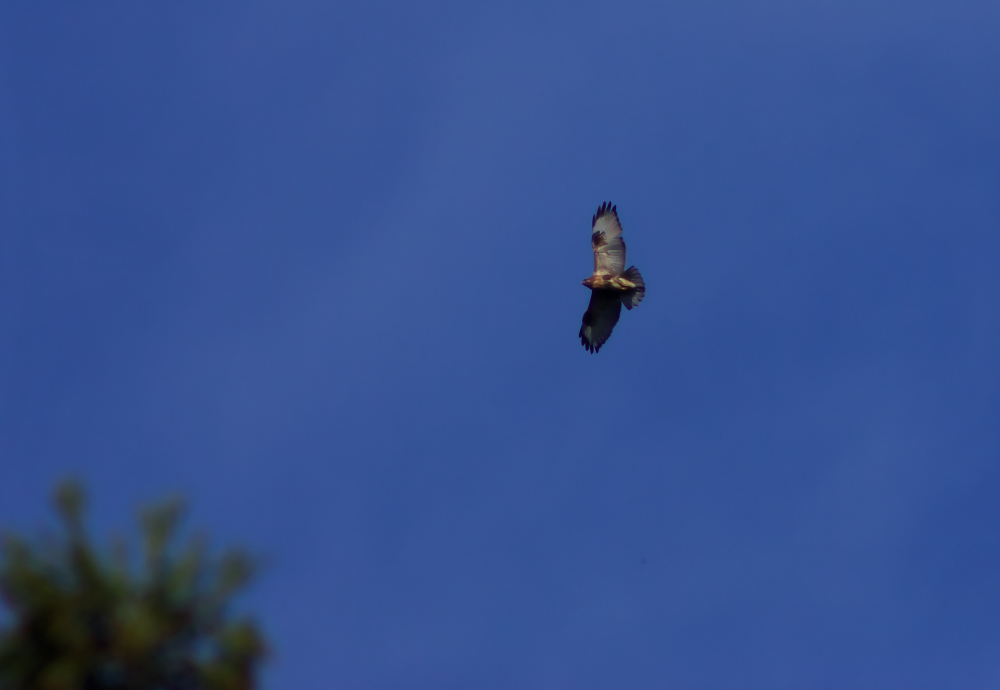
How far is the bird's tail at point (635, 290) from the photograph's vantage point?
39125mm

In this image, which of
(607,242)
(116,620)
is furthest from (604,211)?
(116,620)

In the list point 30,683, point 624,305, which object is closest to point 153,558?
point 30,683

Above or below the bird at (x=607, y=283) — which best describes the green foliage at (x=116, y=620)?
below

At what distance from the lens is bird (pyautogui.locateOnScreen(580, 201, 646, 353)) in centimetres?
3916

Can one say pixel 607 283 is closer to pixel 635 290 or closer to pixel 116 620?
pixel 635 290

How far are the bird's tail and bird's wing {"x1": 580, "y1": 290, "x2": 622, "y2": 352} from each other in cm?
46

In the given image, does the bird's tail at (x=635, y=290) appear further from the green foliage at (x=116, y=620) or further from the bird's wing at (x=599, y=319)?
the green foliage at (x=116, y=620)

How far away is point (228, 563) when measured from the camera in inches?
712

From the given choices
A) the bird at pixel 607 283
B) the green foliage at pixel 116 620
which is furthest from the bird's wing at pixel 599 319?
the green foliage at pixel 116 620

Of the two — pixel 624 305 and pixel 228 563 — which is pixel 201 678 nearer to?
pixel 228 563

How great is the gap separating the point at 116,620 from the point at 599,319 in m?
25.4

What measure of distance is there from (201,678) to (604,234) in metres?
25.4

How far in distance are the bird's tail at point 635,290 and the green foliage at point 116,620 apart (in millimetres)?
23268

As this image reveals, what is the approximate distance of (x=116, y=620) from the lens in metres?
17.3
